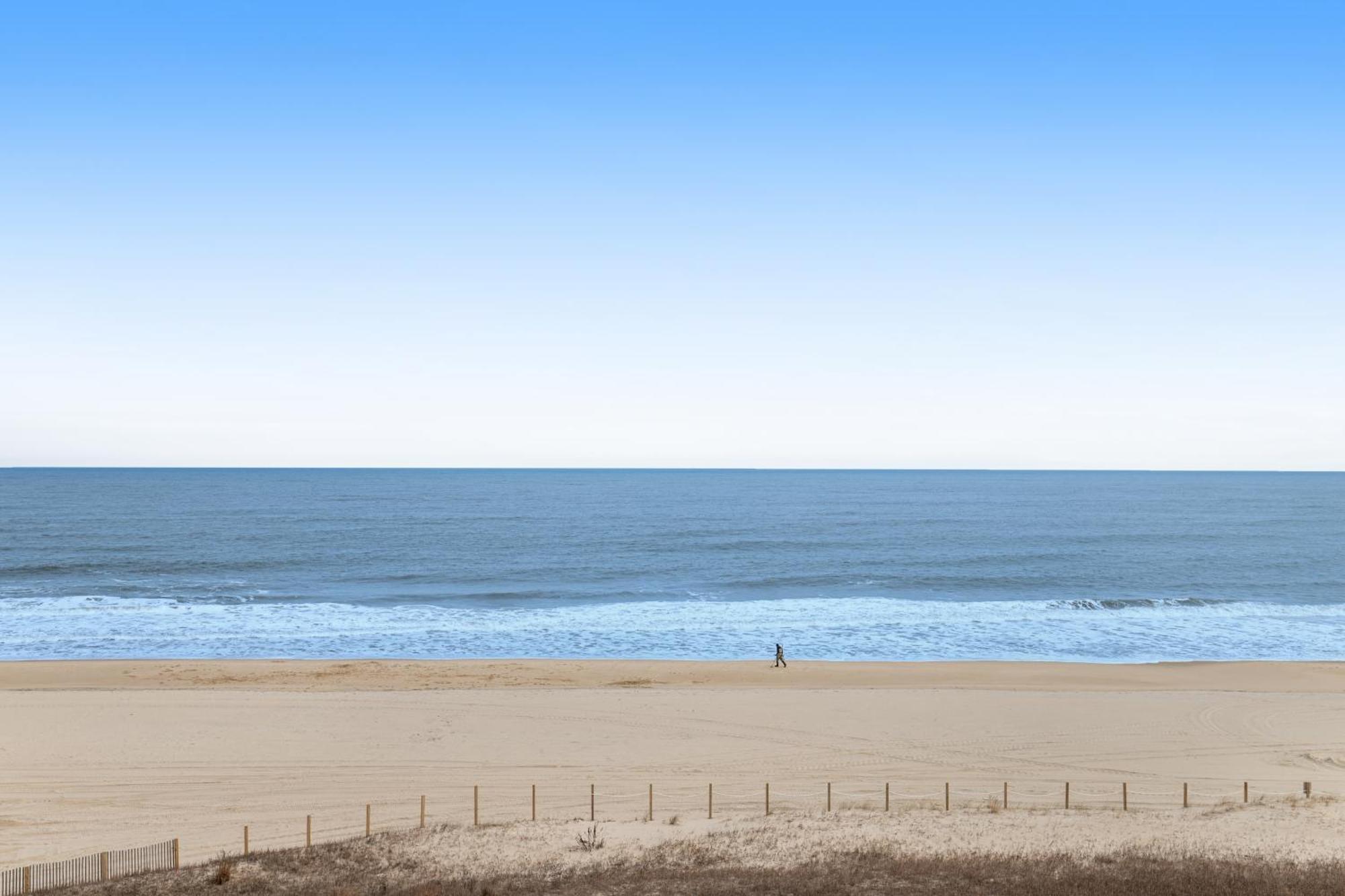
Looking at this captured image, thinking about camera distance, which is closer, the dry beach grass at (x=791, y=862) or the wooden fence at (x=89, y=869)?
the dry beach grass at (x=791, y=862)

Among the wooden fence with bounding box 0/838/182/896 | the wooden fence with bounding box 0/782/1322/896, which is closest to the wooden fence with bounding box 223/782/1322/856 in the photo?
the wooden fence with bounding box 0/782/1322/896

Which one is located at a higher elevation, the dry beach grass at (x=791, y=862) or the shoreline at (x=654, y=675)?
the dry beach grass at (x=791, y=862)

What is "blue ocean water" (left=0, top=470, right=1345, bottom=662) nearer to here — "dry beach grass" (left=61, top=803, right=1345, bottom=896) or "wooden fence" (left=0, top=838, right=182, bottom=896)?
"dry beach grass" (left=61, top=803, right=1345, bottom=896)

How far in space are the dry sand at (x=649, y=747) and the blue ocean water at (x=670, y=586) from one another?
6.18 meters

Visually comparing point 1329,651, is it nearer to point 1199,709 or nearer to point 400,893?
point 1199,709

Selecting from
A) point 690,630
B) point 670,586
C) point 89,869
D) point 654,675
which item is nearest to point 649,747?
point 654,675

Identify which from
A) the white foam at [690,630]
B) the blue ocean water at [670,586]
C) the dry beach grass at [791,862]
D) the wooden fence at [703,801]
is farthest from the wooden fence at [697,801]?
the blue ocean water at [670,586]

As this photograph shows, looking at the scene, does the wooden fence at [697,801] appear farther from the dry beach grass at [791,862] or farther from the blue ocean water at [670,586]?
the blue ocean water at [670,586]

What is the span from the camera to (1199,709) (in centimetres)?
3675

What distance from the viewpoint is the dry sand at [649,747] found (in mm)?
25016

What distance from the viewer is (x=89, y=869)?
21.0 meters

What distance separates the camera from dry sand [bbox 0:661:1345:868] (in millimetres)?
25016

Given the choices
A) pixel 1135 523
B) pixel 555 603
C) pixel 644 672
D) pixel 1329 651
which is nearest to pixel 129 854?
pixel 644 672

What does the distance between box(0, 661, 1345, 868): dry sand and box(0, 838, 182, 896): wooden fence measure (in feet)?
2.61
